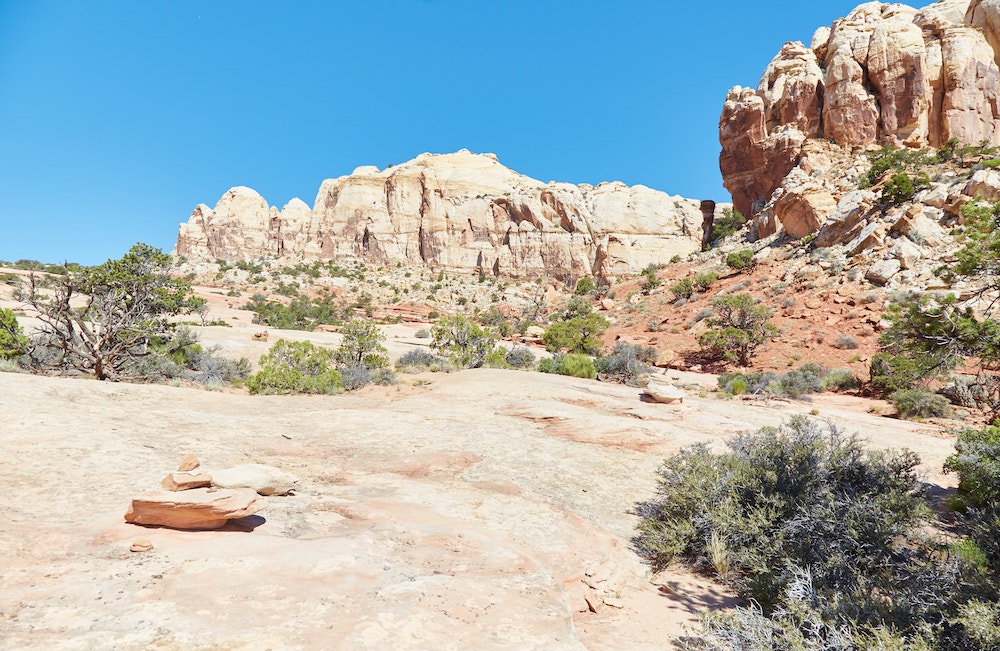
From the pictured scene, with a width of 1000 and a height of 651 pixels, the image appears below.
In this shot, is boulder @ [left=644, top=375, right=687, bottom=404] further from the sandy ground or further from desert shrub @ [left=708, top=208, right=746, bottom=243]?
desert shrub @ [left=708, top=208, right=746, bottom=243]

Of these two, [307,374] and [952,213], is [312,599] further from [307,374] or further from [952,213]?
[952,213]

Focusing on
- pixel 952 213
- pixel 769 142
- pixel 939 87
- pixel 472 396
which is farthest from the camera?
pixel 769 142

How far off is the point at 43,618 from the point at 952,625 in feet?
17.8

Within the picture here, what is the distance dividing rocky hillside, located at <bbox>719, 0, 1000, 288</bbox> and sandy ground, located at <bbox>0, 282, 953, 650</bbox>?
976 inches

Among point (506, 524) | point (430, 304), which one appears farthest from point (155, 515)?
point (430, 304)

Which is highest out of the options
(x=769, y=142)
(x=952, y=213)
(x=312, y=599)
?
(x=769, y=142)

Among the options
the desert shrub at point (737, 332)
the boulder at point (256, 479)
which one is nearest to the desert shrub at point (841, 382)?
the desert shrub at point (737, 332)

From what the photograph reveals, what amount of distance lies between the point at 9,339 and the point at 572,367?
16.0 m

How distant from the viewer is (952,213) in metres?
25.0

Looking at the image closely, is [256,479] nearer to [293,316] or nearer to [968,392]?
[968,392]

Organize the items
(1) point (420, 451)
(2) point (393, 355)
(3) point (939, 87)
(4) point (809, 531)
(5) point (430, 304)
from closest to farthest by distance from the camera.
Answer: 1. (4) point (809, 531)
2. (1) point (420, 451)
3. (2) point (393, 355)
4. (3) point (939, 87)
5. (5) point (430, 304)

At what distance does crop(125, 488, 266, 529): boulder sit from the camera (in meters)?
3.80

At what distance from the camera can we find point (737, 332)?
2211 centimetres

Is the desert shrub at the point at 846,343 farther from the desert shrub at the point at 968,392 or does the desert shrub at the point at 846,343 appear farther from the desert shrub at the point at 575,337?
the desert shrub at the point at 575,337
